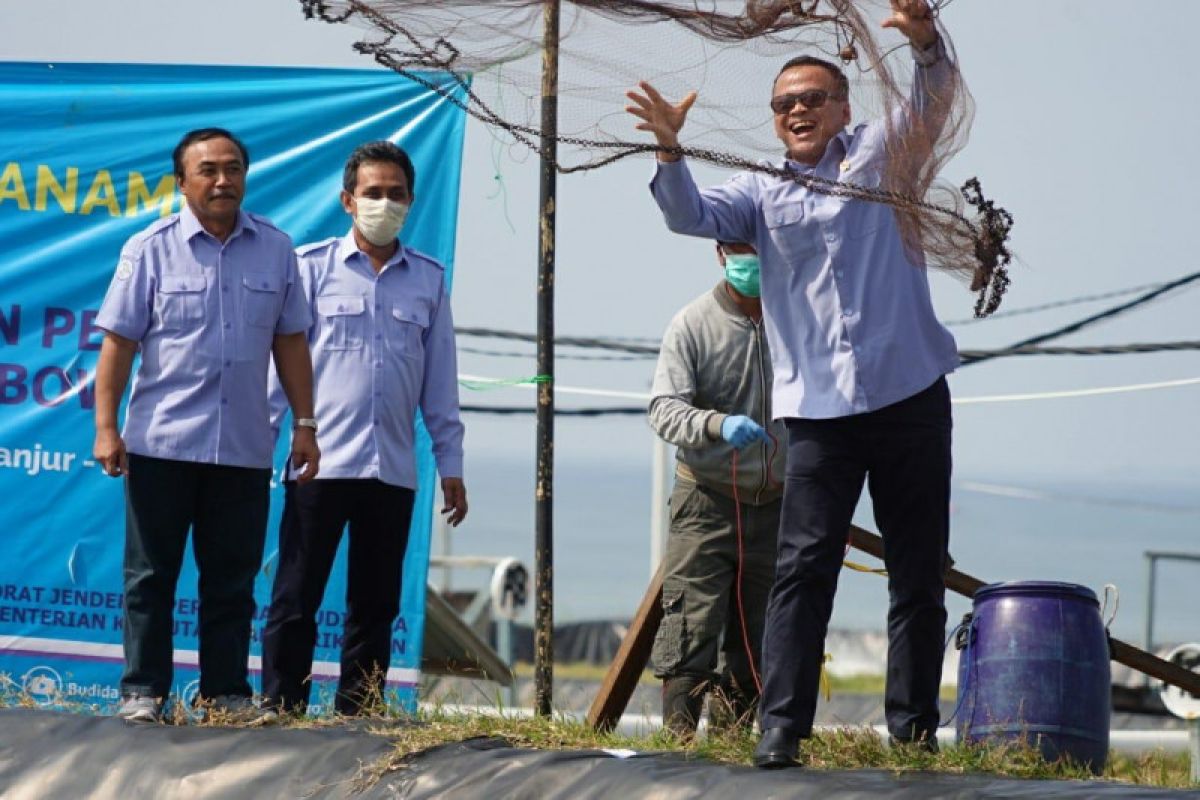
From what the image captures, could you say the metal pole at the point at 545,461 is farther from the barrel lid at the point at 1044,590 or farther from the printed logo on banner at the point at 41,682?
the printed logo on banner at the point at 41,682

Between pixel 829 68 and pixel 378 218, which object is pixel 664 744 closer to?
pixel 829 68

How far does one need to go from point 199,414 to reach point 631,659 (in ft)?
5.50

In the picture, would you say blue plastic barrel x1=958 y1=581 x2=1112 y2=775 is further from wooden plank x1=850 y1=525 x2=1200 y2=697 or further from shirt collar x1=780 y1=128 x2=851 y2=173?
shirt collar x1=780 y1=128 x2=851 y2=173

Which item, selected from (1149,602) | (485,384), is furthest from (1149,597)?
(485,384)

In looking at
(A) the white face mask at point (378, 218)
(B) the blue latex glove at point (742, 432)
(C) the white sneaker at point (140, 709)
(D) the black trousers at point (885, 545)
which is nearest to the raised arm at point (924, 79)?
(D) the black trousers at point (885, 545)

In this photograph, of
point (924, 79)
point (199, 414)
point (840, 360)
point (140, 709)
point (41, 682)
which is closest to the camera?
point (924, 79)

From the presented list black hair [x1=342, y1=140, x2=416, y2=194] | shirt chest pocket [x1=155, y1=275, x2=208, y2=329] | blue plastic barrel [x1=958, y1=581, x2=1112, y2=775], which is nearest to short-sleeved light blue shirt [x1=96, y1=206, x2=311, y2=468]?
shirt chest pocket [x1=155, y1=275, x2=208, y2=329]

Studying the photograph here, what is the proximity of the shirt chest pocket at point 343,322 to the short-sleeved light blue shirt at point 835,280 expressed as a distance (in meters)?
1.51

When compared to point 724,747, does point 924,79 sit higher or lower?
higher

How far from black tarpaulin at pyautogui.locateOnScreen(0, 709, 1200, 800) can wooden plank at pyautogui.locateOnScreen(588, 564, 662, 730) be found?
4.19 feet

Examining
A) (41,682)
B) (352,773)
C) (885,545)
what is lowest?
(41,682)

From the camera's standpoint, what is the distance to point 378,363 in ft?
20.2

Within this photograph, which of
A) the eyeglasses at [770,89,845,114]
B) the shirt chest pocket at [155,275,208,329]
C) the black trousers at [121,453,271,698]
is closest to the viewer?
the eyeglasses at [770,89,845,114]

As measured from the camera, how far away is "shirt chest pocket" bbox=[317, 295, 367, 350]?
6.19 m
